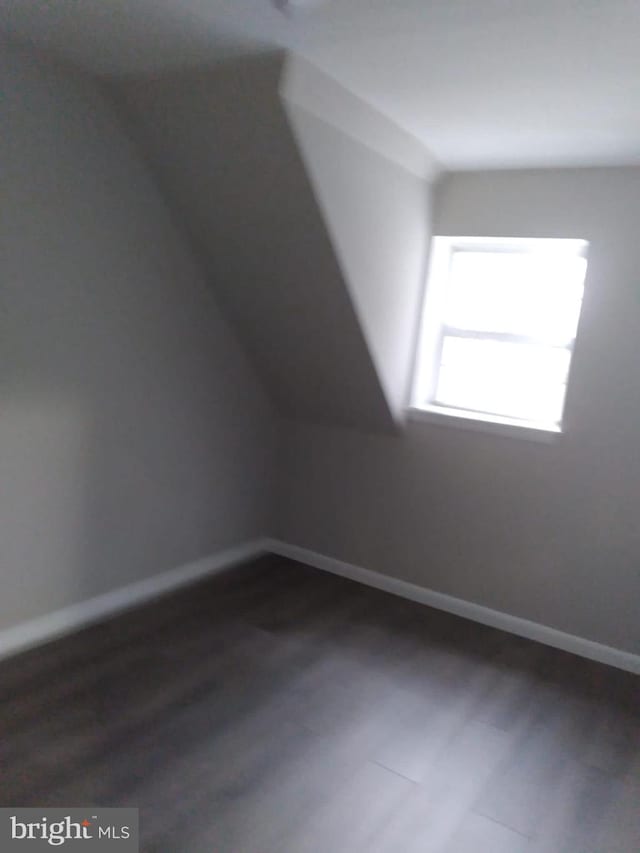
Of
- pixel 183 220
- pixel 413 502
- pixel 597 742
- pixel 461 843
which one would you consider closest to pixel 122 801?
pixel 461 843

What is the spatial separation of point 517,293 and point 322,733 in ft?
8.00

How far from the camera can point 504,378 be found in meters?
3.77

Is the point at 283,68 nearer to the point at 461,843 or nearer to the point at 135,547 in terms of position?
the point at 135,547

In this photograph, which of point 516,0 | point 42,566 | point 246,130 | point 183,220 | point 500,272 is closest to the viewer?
point 516,0

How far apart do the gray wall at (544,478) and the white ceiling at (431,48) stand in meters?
0.48

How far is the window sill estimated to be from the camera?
345 cm

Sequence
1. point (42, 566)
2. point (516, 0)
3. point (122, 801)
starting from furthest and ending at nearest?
Result: point (42, 566) < point (122, 801) < point (516, 0)

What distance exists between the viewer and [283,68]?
2.40 meters

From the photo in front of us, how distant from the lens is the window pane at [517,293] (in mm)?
3553

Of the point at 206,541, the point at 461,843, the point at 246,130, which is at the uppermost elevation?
the point at 246,130

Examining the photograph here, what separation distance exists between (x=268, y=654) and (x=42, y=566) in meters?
1.09

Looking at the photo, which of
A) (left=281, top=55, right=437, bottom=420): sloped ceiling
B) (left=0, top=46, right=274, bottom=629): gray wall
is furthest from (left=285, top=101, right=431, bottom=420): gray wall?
(left=0, top=46, right=274, bottom=629): gray wall

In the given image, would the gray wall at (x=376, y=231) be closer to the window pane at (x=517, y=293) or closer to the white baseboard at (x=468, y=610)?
the window pane at (x=517, y=293)

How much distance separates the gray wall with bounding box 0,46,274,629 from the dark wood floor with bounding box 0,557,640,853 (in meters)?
0.37
